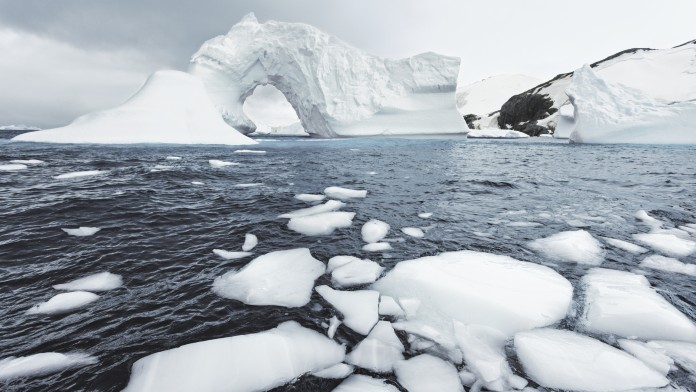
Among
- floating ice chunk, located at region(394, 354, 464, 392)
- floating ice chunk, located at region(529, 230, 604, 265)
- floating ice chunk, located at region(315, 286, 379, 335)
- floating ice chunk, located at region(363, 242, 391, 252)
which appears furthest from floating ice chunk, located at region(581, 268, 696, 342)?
floating ice chunk, located at region(363, 242, 391, 252)

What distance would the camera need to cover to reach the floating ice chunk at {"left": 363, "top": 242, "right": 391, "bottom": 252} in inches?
119

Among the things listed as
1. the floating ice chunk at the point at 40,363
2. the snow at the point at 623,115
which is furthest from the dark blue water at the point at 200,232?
the snow at the point at 623,115

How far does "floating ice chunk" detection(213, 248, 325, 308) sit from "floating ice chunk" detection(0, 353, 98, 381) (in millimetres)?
801

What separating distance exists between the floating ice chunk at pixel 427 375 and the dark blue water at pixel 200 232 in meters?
0.35

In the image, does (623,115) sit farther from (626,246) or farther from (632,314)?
(632,314)

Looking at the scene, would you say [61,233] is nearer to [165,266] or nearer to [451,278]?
[165,266]

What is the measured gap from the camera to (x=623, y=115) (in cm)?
2123

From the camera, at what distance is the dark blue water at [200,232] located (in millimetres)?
1790

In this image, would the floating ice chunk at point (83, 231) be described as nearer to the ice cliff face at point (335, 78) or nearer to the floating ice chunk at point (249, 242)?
the floating ice chunk at point (249, 242)

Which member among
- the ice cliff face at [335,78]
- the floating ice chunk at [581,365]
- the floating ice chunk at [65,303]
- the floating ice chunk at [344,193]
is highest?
the ice cliff face at [335,78]

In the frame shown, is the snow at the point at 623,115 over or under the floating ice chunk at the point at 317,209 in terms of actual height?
over

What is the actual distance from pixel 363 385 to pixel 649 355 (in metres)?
1.51

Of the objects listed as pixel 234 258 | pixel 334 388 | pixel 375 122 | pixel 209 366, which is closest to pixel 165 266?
→ pixel 234 258

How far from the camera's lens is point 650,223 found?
3822mm
